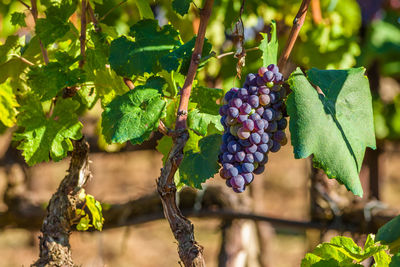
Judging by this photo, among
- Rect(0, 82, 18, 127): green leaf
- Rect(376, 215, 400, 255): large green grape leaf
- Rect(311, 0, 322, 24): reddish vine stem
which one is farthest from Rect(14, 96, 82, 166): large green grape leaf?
Rect(311, 0, 322, 24): reddish vine stem

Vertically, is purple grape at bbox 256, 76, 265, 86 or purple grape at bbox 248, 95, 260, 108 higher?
purple grape at bbox 256, 76, 265, 86

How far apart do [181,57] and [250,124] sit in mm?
209

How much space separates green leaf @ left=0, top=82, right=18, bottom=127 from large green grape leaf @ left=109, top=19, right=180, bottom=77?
1.25 feet

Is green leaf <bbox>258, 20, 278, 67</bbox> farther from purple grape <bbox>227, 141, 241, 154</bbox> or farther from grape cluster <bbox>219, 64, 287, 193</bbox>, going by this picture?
purple grape <bbox>227, 141, 241, 154</bbox>

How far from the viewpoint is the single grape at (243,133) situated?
0.88 metres

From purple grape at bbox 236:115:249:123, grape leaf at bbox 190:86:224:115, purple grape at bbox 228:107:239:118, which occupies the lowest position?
purple grape at bbox 236:115:249:123

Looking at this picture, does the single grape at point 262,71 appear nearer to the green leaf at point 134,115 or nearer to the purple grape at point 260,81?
the purple grape at point 260,81

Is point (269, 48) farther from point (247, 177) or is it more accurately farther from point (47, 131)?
point (47, 131)

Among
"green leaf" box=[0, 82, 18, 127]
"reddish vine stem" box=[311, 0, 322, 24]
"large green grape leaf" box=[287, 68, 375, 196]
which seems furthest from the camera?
"reddish vine stem" box=[311, 0, 322, 24]

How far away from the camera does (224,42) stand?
8.55ft

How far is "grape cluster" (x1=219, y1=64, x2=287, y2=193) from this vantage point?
34.8 inches

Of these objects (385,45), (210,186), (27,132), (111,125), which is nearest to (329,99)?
(111,125)

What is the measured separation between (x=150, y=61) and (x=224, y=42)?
165 cm

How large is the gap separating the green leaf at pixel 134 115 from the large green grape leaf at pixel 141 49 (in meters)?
0.05
